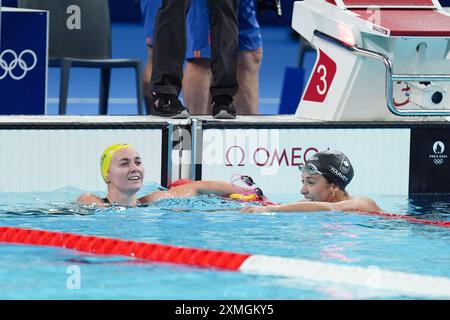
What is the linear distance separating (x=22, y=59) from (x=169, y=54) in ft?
3.38

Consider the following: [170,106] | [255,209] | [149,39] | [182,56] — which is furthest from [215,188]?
[149,39]

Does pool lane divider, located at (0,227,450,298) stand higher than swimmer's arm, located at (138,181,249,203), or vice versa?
swimmer's arm, located at (138,181,249,203)

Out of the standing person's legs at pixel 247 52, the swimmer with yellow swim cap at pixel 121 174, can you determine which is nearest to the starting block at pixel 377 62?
the standing person's legs at pixel 247 52

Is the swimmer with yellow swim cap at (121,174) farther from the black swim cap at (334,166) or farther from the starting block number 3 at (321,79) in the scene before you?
the starting block number 3 at (321,79)

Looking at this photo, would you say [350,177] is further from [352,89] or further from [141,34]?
[141,34]

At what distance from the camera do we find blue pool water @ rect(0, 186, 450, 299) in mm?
4758

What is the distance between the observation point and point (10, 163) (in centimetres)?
688

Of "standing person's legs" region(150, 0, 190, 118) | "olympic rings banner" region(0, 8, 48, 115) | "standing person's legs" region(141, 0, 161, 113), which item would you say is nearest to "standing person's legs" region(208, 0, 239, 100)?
"standing person's legs" region(150, 0, 190, 118)

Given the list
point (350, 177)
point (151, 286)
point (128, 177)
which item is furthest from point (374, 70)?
point (151, 286)

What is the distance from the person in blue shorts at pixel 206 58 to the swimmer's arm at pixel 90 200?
4.58 ft

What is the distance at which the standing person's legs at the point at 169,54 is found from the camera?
705 centimetres

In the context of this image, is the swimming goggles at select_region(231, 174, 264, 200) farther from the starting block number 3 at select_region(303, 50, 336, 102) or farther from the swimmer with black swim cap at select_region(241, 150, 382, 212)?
the starting block number 3 at select_region(303, 50, 336, 102)

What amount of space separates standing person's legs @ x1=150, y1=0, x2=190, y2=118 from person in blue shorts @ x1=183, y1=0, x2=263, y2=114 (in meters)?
0.60

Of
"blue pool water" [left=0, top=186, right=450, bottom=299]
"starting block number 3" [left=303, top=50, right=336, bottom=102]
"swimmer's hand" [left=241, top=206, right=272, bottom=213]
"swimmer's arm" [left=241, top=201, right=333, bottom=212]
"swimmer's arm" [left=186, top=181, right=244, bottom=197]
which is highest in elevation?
"starting block number 3" [left=303, top=50, right=336, bottom=102]
